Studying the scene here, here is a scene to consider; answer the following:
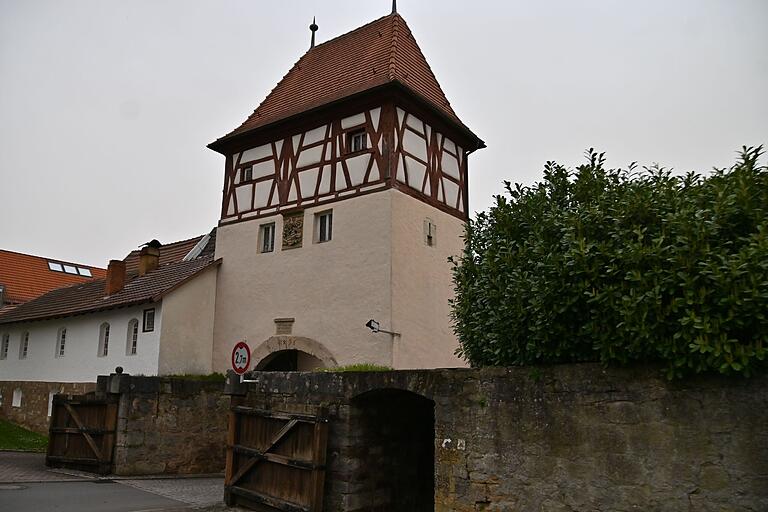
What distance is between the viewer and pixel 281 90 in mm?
19875

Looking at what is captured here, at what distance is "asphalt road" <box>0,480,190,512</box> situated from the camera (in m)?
9.88

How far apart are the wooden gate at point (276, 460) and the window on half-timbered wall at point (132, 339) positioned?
28.8ft

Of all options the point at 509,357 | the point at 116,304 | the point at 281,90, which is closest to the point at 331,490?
the point at 509,357

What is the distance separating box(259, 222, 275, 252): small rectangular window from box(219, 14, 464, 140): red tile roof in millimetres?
2897

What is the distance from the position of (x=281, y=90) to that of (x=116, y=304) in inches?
314

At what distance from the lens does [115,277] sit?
67.8ft

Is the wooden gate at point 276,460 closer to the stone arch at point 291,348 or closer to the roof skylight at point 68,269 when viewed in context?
the stone arch at point 291,348

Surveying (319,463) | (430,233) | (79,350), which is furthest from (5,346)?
(319,463)

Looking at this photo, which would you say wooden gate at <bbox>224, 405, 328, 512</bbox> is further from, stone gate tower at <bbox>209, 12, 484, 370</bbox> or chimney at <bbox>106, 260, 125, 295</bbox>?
chimney at <bbox>106, 260, 125, 295</bbox>

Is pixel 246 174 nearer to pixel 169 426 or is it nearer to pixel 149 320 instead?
pixel 149 320

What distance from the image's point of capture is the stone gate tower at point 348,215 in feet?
49.6

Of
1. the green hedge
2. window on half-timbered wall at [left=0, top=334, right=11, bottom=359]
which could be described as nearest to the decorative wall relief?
the green hedge

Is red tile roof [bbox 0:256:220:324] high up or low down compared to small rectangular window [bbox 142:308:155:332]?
up

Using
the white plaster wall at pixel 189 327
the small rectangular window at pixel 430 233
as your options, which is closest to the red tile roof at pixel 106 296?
the white plaster wall at pixel 189 327
